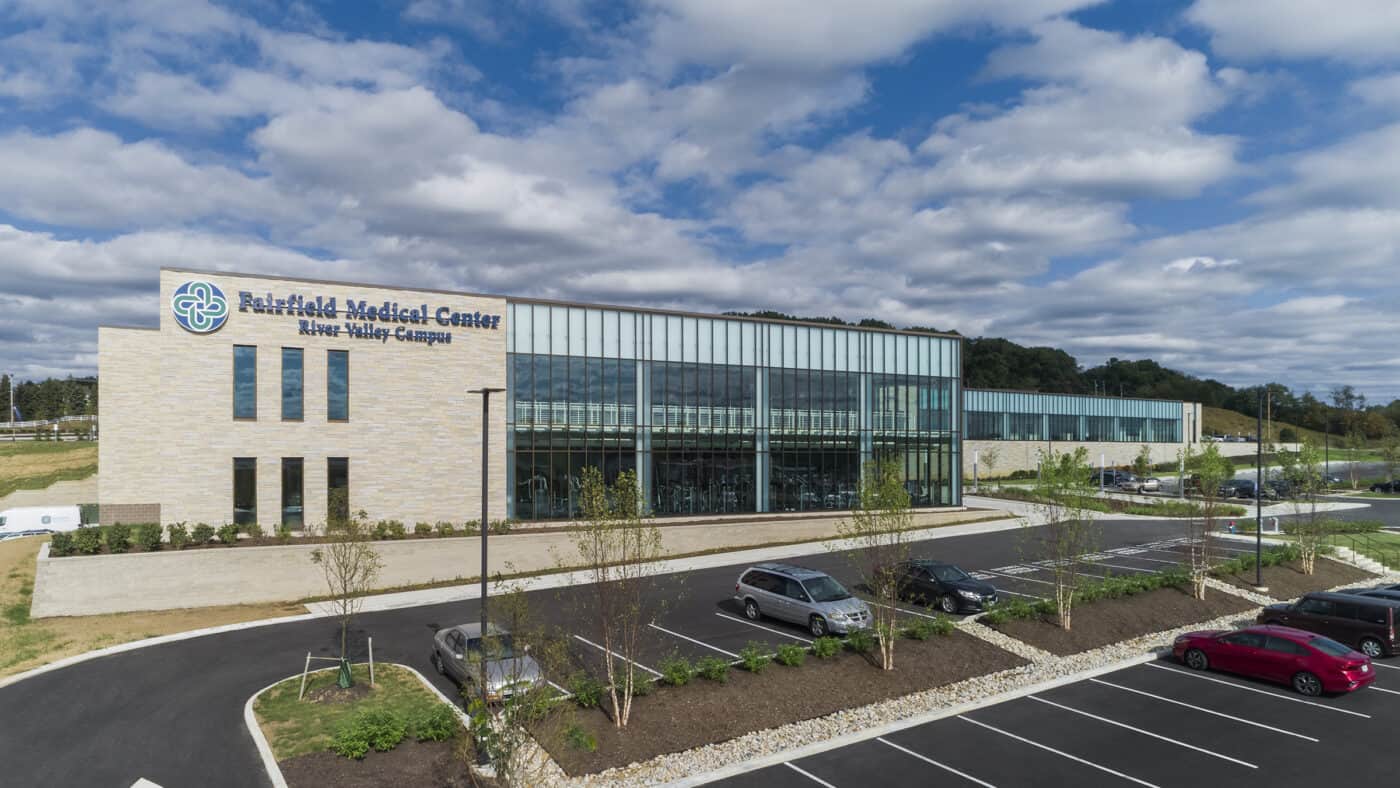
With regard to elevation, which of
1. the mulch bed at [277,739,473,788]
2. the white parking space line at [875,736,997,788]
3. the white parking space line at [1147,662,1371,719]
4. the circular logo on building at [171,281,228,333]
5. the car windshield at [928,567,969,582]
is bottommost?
the white parking space line at [1147,662,1371,719]

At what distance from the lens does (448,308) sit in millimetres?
37094

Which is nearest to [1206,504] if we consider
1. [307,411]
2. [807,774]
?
[807,774]

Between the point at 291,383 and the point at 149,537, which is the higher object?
the point at 291,383

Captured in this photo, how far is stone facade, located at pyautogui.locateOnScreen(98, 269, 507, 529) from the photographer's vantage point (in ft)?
103

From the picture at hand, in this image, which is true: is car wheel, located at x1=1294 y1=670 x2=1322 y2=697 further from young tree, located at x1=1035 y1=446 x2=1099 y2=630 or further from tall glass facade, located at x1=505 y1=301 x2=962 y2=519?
tall glass facade, located at x1=505 y1=301 x2=962 y2=519

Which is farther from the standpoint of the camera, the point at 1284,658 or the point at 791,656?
the point at 1284,658

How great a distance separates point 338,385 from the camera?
3484 cm

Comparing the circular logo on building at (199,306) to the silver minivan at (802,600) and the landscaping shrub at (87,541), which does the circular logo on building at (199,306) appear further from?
the silver minivan at (802,600)

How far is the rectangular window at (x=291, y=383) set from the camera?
33.8m

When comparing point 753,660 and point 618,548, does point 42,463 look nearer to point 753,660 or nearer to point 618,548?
point 618,548

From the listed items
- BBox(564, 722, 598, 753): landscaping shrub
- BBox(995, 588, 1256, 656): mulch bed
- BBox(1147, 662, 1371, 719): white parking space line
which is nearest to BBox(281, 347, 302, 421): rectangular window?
BBox(564, 722, 598, 753): landscaping shrub

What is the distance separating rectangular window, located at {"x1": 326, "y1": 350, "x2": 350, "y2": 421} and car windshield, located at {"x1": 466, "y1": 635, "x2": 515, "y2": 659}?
19.7 metres

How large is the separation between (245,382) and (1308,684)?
3736 cm

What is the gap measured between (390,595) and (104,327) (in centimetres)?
1535
